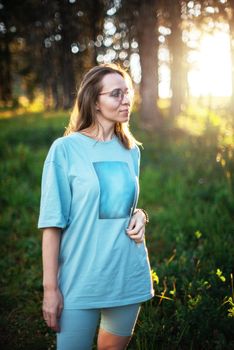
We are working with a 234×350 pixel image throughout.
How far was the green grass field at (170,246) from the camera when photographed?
10.4ft

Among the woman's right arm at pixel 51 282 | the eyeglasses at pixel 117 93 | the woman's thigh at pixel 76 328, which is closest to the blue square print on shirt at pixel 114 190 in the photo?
the woman's right arm at pixel 51 282

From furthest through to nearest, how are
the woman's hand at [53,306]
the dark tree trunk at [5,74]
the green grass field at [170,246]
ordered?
1. the dark tree trunk at [5,74]
2. the green grass field at [170,246]
3. the woman's hand at [53,306]

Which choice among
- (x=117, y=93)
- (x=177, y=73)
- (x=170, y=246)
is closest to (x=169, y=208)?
(x=170, y=246)

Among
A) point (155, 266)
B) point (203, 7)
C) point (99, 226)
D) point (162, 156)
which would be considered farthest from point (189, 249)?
point (162, 156)

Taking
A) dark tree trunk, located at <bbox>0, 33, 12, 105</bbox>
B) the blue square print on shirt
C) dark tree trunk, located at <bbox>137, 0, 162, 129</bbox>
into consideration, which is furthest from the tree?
dark tree trunk, located at <bbox>0, 33, 12, 105</bbox>

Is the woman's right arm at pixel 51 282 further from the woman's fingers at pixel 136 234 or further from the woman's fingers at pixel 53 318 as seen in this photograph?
the woman's fingers at pixel 136 234

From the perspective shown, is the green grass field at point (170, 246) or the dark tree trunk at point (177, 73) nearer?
the green grass field at point (170, 246)

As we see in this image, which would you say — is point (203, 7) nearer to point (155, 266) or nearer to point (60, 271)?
point (155, 266)

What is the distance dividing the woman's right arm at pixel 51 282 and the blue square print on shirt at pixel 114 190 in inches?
11.5

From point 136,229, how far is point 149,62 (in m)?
11.1

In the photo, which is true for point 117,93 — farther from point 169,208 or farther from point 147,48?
point 147,48

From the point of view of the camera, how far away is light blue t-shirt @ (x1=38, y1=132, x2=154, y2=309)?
2.06 m

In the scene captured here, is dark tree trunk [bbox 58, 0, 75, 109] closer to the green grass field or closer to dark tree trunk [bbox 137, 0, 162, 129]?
dark tree trunk [bbox 137, 0, 162, 129]

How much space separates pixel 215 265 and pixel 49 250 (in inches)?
102
